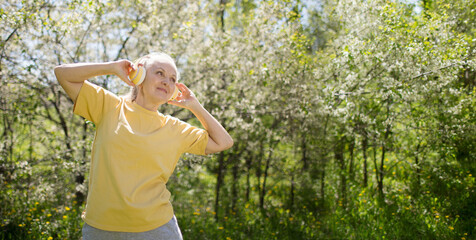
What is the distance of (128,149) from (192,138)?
0.37 meters

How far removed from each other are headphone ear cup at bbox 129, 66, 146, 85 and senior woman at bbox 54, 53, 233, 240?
20mm

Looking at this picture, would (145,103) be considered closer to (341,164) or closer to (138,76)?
(138,76)

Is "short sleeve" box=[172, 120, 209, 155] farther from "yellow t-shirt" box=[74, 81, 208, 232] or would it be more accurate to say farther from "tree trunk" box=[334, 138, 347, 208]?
"tree trunk" box=[334, 138, 347, 208]

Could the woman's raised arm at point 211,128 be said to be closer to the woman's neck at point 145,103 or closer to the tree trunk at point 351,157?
the woman's neck at point 145,103

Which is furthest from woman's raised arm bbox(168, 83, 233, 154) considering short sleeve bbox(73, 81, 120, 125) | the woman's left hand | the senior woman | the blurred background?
the blurred background

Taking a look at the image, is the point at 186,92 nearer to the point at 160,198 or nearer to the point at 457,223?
the point at 160,198

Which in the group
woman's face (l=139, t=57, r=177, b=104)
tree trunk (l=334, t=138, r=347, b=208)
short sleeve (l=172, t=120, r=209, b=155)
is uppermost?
woman's face (l=139, t=57, r=177, b=104)

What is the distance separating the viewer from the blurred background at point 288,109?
3.91 metres

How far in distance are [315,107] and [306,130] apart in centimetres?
33

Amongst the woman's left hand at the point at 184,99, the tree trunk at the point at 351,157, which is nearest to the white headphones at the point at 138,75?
the woman's left hand at the point at 184,99

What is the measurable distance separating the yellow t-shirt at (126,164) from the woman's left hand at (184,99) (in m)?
0.24

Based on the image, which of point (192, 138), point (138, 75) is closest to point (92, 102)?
point (138, 75)

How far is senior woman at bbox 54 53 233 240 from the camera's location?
5.41 feet

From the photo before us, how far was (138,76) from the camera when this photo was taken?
182 centimetres
